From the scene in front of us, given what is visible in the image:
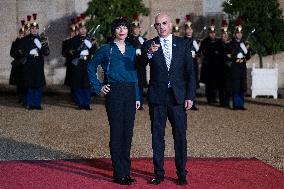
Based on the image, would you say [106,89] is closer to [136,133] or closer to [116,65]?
[116,65]

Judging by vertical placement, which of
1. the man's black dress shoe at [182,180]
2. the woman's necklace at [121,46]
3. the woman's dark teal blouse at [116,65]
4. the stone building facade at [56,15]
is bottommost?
the man's black dress shoe at [182,180]

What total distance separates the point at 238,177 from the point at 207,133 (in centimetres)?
316

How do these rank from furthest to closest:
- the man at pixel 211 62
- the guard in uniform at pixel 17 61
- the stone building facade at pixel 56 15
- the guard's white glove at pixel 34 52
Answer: the stone building facade at pixel 56 15 → the man at pixel 211 62 → the guard in uniform at pixel 17 61 → the guard's white glove at pixel 34 52

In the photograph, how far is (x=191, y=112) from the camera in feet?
40.7

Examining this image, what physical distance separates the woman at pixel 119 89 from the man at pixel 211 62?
706 centimetres

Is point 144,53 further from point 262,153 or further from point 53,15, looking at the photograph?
point 53,15

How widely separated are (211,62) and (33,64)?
368 centimetres

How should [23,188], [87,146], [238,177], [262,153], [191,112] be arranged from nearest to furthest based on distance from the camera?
[23,188], [238,177], [262,153], [87,146], [191,112]

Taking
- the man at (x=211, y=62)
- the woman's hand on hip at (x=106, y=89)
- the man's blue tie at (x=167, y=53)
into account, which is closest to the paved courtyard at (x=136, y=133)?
the man at (x=211, y=62)

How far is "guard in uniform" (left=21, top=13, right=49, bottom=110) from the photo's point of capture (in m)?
12.8

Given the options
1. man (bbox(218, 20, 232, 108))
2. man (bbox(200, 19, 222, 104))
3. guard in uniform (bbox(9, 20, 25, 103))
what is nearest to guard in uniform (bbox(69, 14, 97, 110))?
guard in uniform (bbox(9, 20, 25, 103))

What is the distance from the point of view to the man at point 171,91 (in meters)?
6.24

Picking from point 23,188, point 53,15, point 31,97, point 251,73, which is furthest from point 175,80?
point 53,15

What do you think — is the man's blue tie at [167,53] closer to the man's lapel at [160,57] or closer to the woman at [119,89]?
the man's lapel at [160,57]
